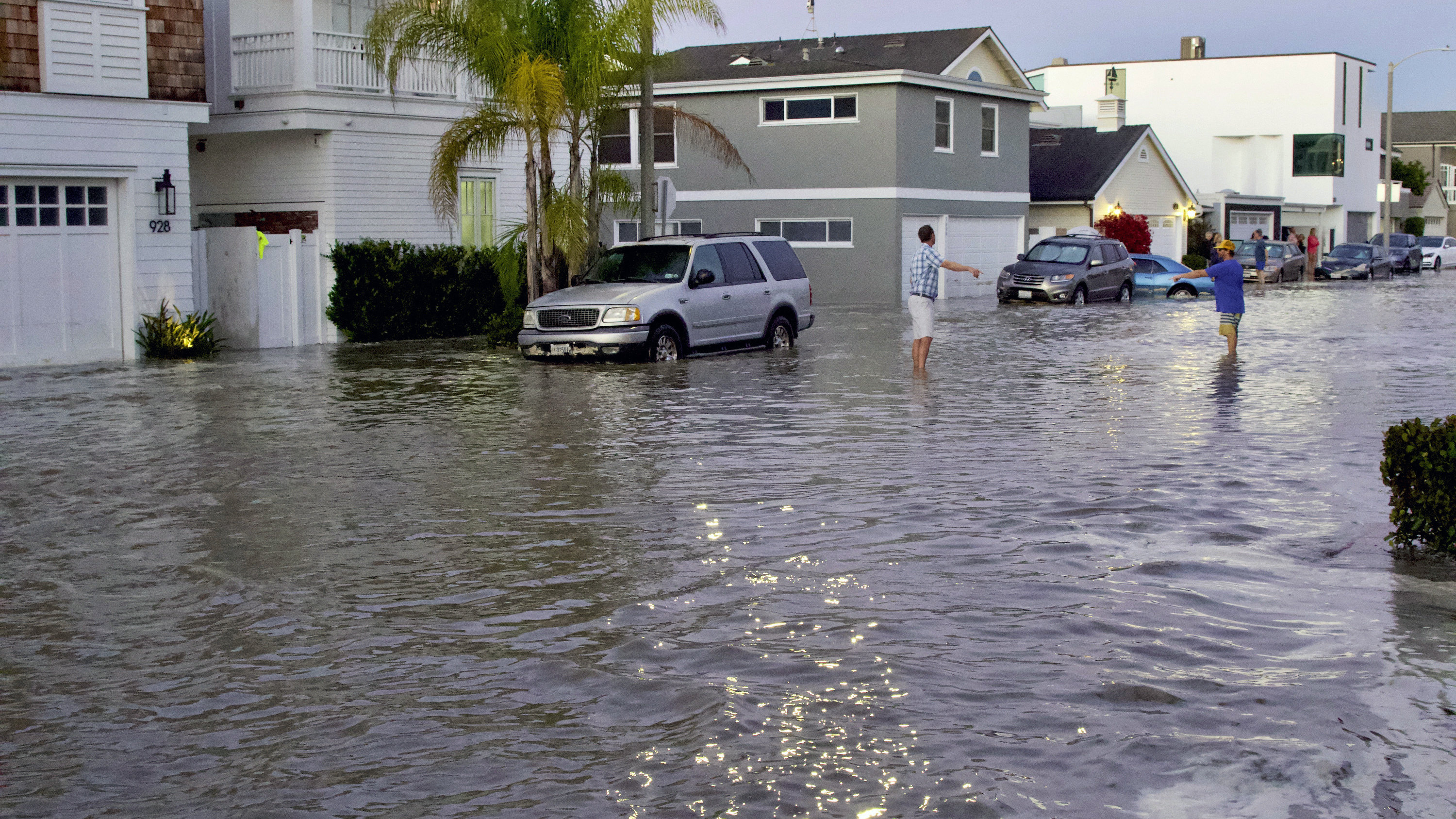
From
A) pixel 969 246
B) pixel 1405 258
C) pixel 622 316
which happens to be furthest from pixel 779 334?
pixel 1405 258

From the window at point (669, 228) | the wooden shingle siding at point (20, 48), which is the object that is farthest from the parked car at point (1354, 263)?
the wooden shingle siding at point (20, 48)

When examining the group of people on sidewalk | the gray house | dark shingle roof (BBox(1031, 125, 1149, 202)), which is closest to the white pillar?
the group of people on sidewalk

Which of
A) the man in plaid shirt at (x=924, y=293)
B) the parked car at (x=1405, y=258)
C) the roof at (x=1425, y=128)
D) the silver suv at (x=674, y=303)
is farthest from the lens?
the roof at (x=1425, y=128)

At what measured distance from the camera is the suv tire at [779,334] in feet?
Answer: 75.7

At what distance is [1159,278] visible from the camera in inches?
1670

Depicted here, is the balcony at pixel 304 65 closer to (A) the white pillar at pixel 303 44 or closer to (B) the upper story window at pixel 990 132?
(A) the white pillar at pixel 303 44

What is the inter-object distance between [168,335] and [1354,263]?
45383 millimetres

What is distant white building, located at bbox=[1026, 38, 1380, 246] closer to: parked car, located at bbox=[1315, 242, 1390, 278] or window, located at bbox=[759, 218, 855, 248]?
parked car, located at bbox=[1315, 242, 1390, 278]

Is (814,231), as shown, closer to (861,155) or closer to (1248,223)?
(861,155)

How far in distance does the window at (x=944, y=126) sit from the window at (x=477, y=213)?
52.2 ft

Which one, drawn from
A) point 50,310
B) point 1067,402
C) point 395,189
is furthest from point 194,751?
point 395,189

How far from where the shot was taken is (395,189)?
1038 inches

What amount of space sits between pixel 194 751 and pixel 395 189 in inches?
858

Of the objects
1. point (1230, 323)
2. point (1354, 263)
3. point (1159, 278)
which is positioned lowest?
point (1230, 323)
